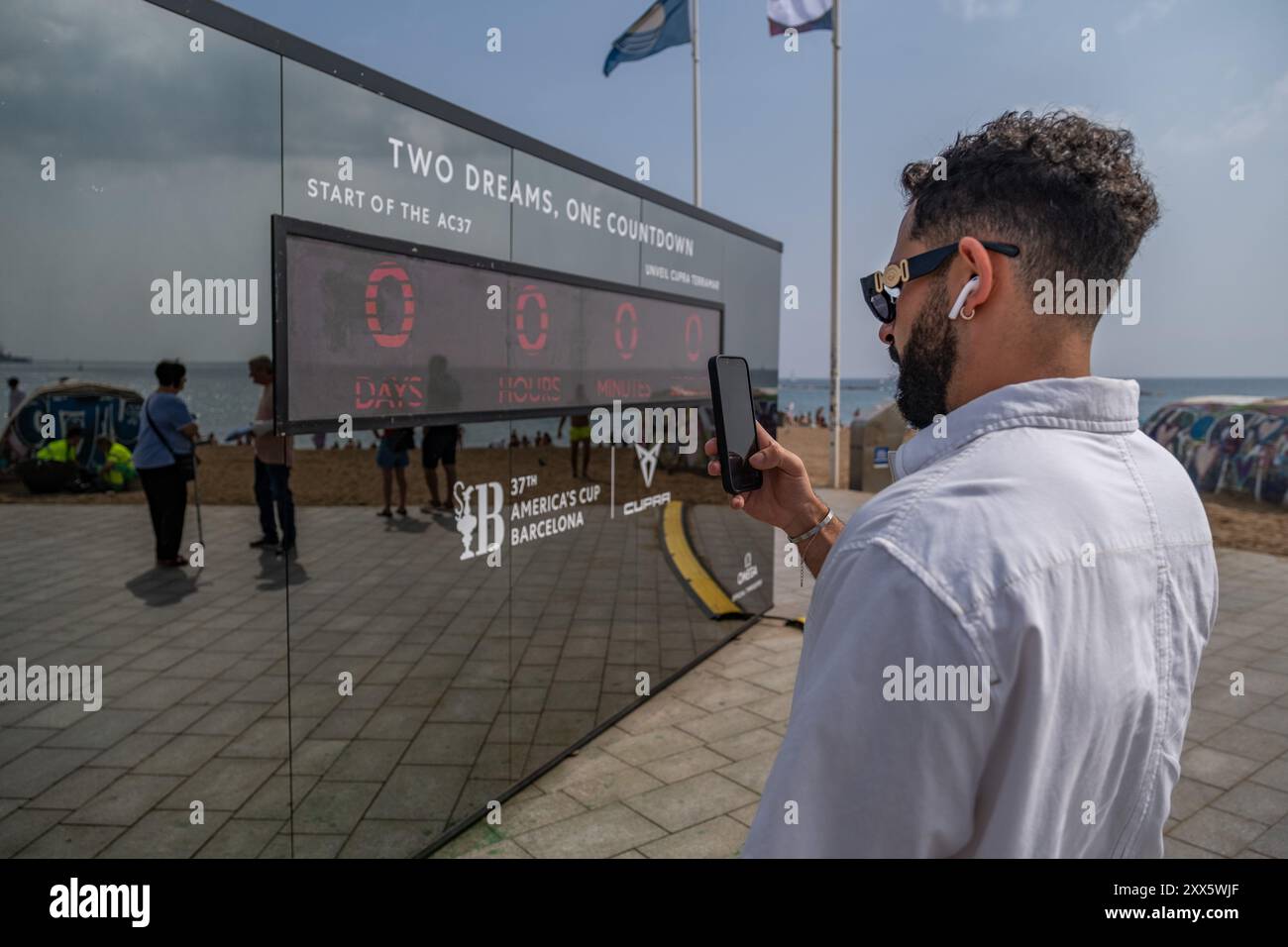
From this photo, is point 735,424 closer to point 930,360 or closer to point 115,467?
point 930,360

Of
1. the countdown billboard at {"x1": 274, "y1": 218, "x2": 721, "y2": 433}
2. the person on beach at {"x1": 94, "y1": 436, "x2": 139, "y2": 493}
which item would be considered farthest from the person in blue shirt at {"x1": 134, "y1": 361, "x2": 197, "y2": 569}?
the countdown billboard at {"x1": 274, "y1": 218, "x2": 721, "y2": 433}

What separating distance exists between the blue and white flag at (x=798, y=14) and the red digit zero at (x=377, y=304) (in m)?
15.5

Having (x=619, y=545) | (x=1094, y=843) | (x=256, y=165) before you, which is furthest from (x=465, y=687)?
(x=1094, y=843)

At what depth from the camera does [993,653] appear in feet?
3.38

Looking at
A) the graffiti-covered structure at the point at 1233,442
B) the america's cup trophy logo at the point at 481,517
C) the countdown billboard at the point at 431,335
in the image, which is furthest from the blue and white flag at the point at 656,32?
the america's cup trophy logo at the point at 481,517

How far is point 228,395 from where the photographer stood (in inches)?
121

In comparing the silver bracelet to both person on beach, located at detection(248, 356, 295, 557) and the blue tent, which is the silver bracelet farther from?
the blue tent

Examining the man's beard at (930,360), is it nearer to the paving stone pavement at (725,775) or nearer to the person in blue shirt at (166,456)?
the person in blue shirt at (166,456)

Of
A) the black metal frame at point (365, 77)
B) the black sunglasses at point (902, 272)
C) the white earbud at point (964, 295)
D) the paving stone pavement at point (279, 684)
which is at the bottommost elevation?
the paving stone pavement at point (279, 684)

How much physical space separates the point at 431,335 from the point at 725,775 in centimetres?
289

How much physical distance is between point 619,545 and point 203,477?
292cm

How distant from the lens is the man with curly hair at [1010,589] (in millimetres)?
1029

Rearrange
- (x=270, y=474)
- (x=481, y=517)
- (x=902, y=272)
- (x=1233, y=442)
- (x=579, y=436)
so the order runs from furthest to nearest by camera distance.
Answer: (x=1233, y=442) < (x=579, y=436) < (x=481, y=517) < (x=270, y=474) < (x=902, y=272)

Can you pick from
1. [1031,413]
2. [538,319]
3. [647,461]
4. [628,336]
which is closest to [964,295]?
[1031,413]
